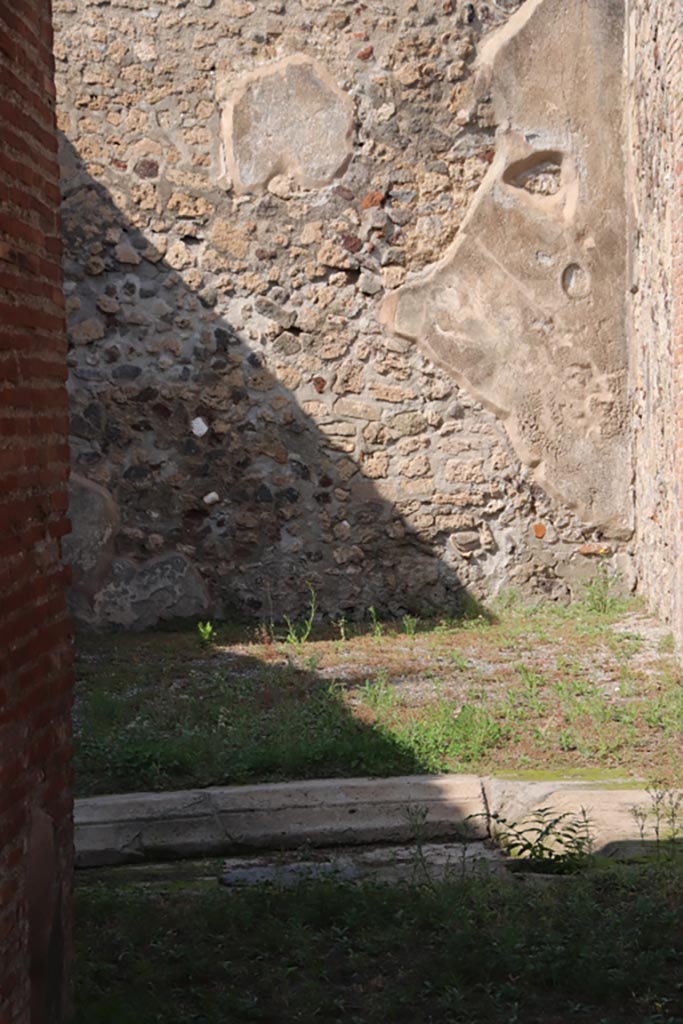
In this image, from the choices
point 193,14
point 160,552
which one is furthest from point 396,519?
point 193,14

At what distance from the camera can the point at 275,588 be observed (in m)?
8.36

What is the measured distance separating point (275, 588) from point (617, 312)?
295 cm

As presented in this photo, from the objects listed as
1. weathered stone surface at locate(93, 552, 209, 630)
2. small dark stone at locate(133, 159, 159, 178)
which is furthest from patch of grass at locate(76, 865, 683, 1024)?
small dark stone at locate(133, 159, 159, 178)

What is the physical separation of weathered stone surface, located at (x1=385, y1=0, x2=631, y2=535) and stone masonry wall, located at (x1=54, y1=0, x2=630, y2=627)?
161 mm

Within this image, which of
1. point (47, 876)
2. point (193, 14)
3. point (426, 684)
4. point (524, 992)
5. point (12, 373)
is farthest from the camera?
point (193, 14)

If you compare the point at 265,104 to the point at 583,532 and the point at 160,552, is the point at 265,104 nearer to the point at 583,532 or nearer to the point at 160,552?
the point at 160,552

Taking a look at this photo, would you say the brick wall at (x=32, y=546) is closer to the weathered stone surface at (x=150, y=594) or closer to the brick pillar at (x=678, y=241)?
the brick pillar at (x=678, y=241)

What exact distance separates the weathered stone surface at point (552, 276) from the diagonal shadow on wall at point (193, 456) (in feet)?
2.20

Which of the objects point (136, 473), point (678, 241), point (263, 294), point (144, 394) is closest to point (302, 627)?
point (136, 473)

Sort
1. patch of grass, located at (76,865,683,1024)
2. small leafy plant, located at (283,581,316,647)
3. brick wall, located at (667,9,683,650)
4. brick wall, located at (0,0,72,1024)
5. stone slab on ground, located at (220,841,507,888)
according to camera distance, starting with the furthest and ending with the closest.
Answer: small leafy plant, located at (283,581,316,647), brick wall, located at (667,9,683,650), stone slab on ground, located at (220,841,507,888), patch of grass, located at (76,865,683,1024), brick wall, located at (0,0,72,1024)

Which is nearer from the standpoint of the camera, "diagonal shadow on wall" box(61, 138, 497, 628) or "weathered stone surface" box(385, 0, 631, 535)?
"diagonal shadow on wall" box(61, 138, 497, 628)

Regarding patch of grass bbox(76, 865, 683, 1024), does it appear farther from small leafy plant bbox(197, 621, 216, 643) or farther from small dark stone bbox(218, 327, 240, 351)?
small dark stone bbox(218, 327, 240, 351)

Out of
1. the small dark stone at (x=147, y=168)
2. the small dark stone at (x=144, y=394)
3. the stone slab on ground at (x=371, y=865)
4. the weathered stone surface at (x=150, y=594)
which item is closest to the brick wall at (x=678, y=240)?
the stone slab on ground at (x=371, y=865)

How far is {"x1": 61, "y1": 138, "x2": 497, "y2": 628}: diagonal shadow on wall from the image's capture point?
8.22 metres
